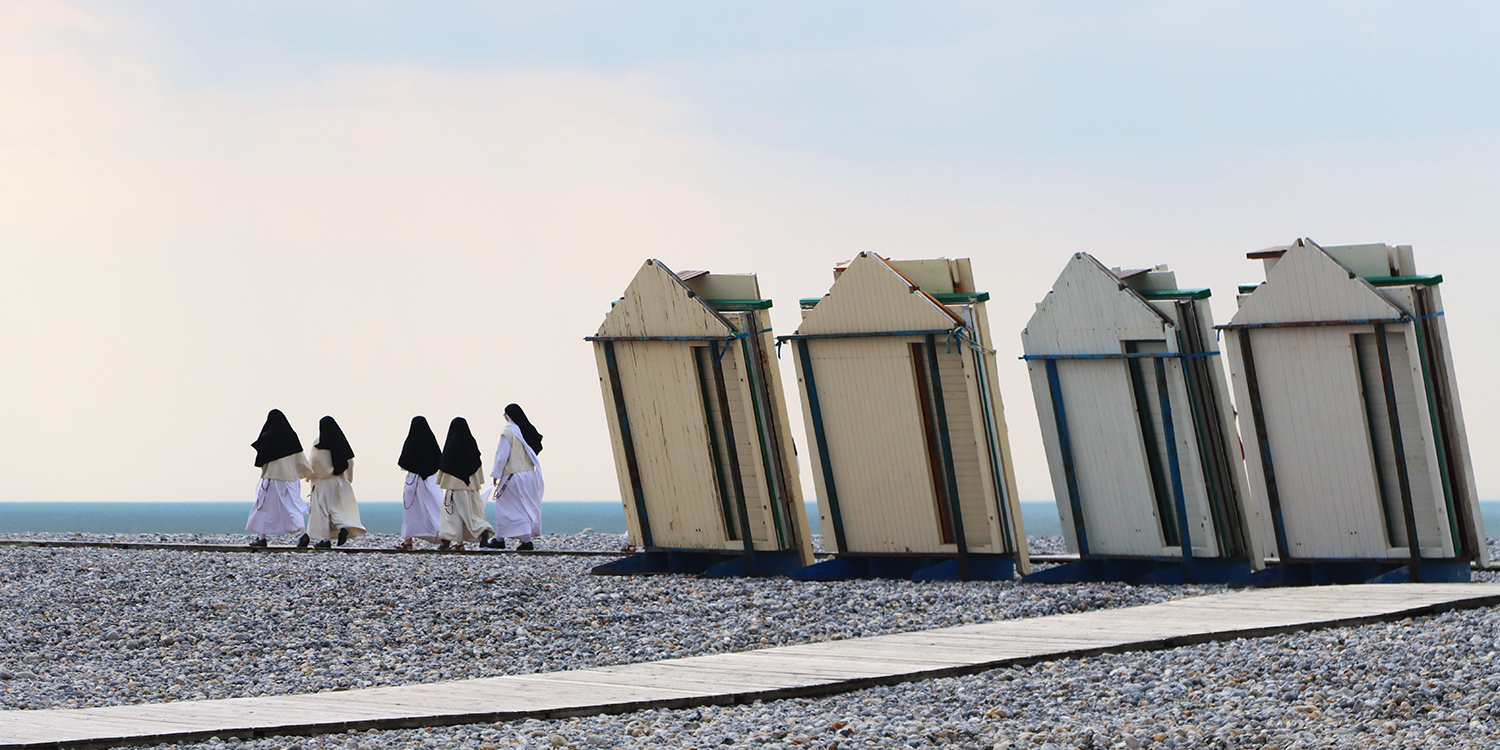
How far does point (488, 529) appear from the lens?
682 inches

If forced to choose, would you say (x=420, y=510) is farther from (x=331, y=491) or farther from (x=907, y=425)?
(x=907, y=425)

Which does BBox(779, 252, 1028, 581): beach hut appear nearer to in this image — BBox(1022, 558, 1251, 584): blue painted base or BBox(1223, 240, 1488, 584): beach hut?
BBox(1022, 558, 1251, 584): blue painted base

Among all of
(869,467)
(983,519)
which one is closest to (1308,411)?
(983,519)

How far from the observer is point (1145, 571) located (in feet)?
38.9

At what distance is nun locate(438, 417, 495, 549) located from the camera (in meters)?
17.1

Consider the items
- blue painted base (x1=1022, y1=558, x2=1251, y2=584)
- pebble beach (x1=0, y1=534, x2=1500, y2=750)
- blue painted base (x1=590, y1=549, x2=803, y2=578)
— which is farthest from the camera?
blue painted base (x1=590, y1=549, x2=803, y2=578)

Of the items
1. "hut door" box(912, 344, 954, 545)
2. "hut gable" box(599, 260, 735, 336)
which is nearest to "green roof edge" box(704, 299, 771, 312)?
"hut gable" box(599, 260, 735, 336)

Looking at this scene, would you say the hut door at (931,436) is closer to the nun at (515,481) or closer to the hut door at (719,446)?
the hut door at (719,446)

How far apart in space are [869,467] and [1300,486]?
10.1 ft

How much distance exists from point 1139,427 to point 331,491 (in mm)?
10025

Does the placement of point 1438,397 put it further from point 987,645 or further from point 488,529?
point 488,529

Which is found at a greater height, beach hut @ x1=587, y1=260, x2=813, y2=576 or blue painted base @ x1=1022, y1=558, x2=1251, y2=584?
beach hut @ x1=587, y1=260, x2=813, y2=576

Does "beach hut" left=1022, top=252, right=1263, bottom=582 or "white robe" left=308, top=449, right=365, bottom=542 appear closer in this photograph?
"beach hut" left=1022, top=252, right=1263, bottom=582

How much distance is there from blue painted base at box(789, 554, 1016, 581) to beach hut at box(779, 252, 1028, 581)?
0.01 m
